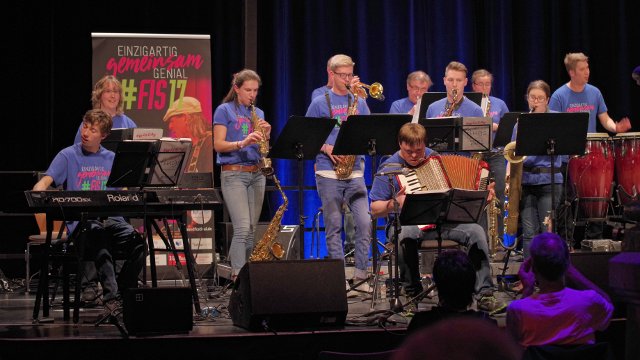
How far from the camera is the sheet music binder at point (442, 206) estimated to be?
6.06 m

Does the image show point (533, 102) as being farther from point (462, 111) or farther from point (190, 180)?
point (190, 180)

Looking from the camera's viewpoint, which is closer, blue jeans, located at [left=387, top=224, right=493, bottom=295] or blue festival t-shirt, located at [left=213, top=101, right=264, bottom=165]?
blue jeans, located at [left=387, top=224, right=493, bottom=295]

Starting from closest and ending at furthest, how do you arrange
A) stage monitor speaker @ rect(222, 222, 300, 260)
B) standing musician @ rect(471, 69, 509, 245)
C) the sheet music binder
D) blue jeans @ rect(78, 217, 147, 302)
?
the sheet music binder, blue jeans @ rect(78, 217, 147, 302), stage monitor speaker @ rect(222, 222, 300, 260), standing musician @ rect(471, 69, 509, 245)

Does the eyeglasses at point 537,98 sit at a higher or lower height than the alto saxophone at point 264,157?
higher

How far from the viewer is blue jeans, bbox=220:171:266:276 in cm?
752

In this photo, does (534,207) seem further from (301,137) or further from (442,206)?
(301,137)

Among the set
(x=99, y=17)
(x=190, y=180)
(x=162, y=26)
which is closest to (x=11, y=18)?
(x=99, y=17)

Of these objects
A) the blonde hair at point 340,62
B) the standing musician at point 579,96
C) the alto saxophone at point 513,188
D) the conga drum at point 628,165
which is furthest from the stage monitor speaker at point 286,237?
the conga drum at point 628,165

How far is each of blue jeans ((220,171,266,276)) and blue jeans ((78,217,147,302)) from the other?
0.99 meters

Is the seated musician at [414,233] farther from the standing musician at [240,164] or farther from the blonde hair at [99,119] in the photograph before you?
the blonde hair at [99,119]

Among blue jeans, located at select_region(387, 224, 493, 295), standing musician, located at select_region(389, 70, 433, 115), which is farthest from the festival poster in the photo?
blue jeans, located at select_region(387, 224, 493, 295)

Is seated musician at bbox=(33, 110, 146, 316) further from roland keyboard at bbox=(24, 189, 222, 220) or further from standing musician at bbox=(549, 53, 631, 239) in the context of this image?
Result: standing musician at bbox=(549, 53, 631, 239)

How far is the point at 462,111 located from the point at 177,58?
3434mm

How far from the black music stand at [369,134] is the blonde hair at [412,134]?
0.48 feet
